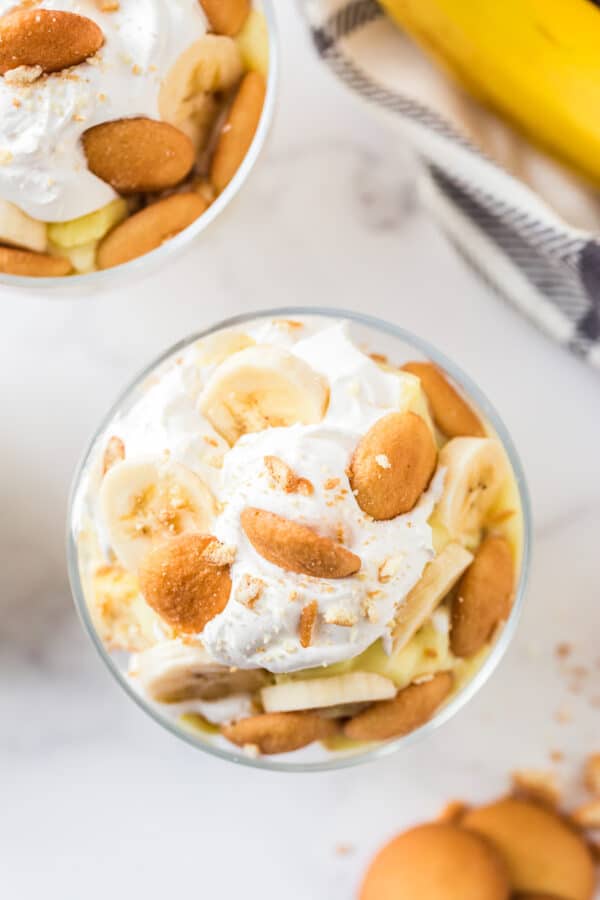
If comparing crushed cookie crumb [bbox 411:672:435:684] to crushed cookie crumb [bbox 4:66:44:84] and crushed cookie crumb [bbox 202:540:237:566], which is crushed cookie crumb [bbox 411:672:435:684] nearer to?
crushed cookie crumb [bbox 202:540:237:566]

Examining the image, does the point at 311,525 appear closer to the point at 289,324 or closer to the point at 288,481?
the point at 288,481

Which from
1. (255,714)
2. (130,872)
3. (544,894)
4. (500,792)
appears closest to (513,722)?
(500,792)

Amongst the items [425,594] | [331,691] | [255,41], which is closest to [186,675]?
[331,691]

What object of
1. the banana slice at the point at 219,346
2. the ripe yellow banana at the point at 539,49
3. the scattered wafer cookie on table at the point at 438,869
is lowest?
the scattered wafer cookie on table at the point at 438,869

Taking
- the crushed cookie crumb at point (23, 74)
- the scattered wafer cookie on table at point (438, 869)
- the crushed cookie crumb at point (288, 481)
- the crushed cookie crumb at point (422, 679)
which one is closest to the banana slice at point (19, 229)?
the crushed cookie crumb at point (23, 74)

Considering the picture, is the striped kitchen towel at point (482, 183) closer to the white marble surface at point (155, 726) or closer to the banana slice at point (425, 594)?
the white marble surface at point (155, 726)

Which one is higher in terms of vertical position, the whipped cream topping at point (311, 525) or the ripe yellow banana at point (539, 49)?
the ripe yellow banana at point (539, 49)

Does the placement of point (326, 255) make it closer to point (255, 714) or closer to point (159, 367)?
point (159, 367)
